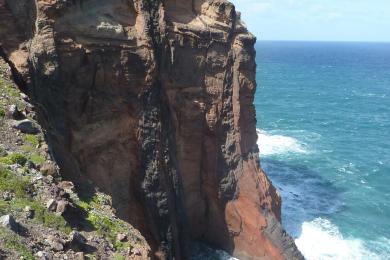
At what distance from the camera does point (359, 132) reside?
75.6 m

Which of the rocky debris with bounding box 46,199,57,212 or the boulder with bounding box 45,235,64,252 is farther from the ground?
the rocky debris with bounding box 46,199,57,212

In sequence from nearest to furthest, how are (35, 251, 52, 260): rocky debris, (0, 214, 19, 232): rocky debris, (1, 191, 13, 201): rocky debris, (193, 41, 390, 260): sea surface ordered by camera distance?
(35, 251, 52, 260): rocky debris, (0, 214, 19, 232): rocky debris, (1, 191, 13, 201): rocky debris, (193, 41, 390, 260): sea surface

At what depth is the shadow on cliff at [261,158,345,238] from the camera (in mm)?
45125

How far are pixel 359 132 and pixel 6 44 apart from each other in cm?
6280

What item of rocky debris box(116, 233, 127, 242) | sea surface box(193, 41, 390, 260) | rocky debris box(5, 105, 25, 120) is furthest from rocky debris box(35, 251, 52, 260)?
sea surface box(193, 41, 390, 260)

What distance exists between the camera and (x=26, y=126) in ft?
62.7

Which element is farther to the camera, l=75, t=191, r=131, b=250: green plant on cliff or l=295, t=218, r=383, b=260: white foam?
l=295, t=218, r=383, b=260: white foam

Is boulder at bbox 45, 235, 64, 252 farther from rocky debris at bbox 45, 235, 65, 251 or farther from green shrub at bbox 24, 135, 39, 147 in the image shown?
green shrub at bbox 24, 135, 39, 147

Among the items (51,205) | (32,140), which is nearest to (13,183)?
(51,205)

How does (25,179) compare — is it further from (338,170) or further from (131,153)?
(338,170)

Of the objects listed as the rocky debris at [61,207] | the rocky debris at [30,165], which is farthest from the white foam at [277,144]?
the rocky debris at [61,207]

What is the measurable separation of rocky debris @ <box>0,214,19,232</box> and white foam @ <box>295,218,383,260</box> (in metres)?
29.9

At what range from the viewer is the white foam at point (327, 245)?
39.6 m

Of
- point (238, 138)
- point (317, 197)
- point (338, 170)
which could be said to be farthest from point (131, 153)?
point (338, 170)
